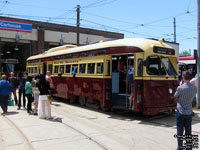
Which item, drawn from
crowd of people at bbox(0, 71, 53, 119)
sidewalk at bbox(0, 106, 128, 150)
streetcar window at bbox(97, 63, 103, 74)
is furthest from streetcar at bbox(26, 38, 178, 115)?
sidewalk at bbox(0, 106, 128, 150)

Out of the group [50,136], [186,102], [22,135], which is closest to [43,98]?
[22,135]

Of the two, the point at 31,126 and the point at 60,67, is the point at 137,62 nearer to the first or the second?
the point at 31,126

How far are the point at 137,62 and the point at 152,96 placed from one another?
133 cm

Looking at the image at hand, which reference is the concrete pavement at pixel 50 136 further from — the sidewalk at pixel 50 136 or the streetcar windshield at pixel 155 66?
the streetcar windshield at pixel 155 66

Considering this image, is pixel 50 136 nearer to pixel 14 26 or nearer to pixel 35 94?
pixel 35 94

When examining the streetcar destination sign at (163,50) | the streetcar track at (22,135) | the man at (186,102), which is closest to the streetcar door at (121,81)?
the streetcar destination sign at (163,50)

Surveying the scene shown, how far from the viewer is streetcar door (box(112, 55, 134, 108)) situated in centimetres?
856

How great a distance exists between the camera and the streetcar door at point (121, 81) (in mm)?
8562

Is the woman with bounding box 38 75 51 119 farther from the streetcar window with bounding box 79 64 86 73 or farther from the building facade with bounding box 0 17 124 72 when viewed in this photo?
the building facade with bounding box 0 17 124 72

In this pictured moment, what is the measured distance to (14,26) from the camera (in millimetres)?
26062

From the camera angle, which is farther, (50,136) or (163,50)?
(163,50)

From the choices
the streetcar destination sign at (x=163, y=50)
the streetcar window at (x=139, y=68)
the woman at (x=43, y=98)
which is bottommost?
the woman at (x=43, y=98)

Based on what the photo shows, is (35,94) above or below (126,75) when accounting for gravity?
below

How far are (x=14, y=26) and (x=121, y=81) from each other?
21150 mm
